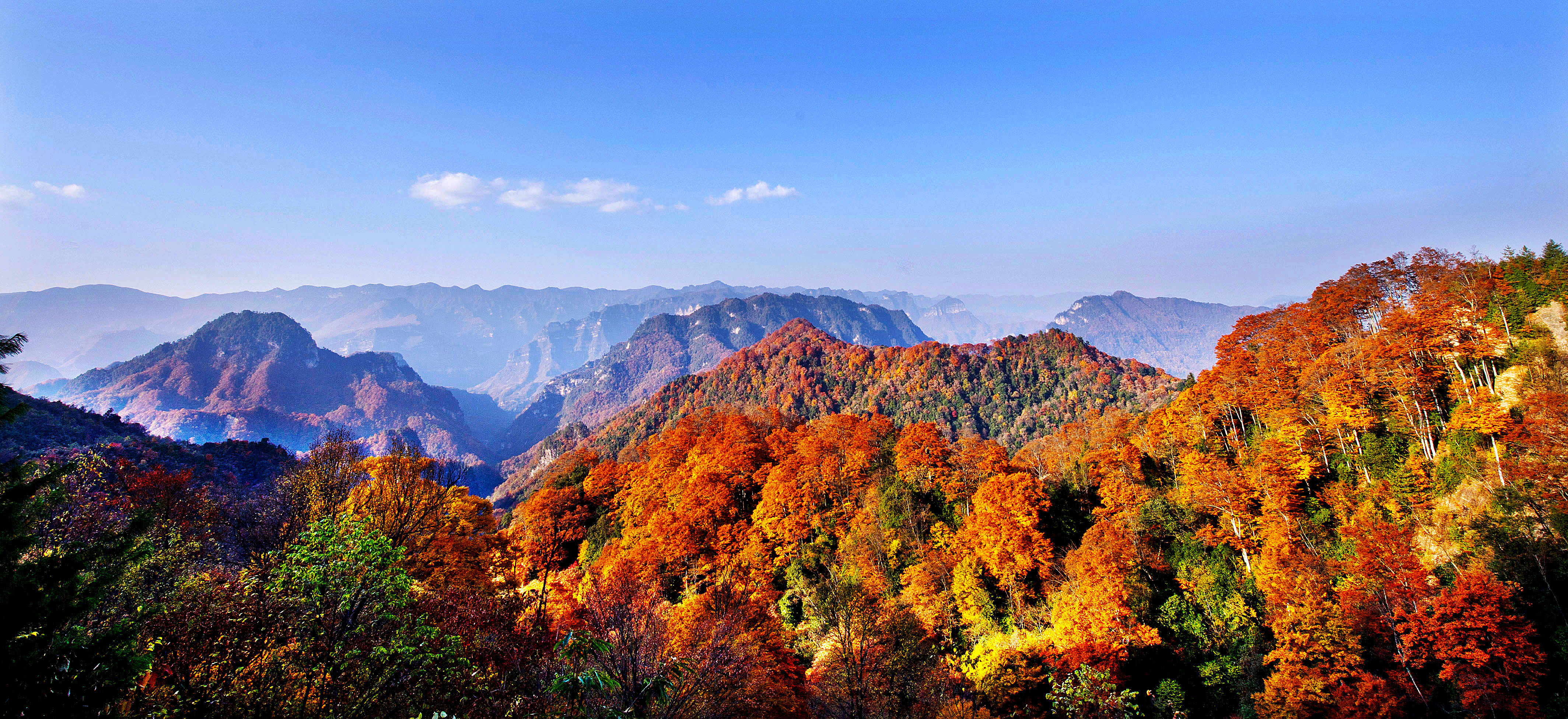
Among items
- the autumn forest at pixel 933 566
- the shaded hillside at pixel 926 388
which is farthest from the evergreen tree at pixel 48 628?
the shaded hillside at pixel 926 388

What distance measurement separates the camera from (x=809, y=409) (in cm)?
16412

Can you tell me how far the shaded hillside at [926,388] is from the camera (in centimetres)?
14162

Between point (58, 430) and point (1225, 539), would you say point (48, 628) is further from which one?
point (58, 430)

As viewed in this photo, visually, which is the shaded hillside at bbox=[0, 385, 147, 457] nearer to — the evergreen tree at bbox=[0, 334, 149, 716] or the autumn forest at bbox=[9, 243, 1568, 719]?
the autumn forest at bbox=[9, 243, 1568, 719]

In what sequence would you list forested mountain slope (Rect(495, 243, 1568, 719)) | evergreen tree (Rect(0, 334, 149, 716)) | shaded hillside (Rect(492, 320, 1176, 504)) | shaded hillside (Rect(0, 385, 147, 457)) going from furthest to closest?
shaded hillside (Rect(492, 320, 1176, 504))
shaded hillside (Rect(0, 385, 147, 457))
forested mountain slope (Rect(495, 243, 1568, 719))
evergreen tree (Rect(0, 334, 149, 716))

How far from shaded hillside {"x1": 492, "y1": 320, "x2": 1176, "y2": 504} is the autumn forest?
85409 mm

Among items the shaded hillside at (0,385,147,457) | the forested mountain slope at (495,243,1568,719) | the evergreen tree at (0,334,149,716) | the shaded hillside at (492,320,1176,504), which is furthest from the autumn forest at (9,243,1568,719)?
the shaded hillside at (492,320,1176,504)

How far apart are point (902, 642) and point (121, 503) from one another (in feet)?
134

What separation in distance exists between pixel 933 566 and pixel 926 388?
133 meters

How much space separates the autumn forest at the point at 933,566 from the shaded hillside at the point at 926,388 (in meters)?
85.4

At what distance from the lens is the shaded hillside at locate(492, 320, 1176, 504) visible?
465 ft

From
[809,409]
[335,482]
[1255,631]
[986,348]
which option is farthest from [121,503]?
[986,348]

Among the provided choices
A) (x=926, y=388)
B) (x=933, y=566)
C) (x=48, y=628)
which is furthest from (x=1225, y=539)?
(x=926, y=388)

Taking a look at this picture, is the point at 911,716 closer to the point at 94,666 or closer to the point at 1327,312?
the point at 94,666
